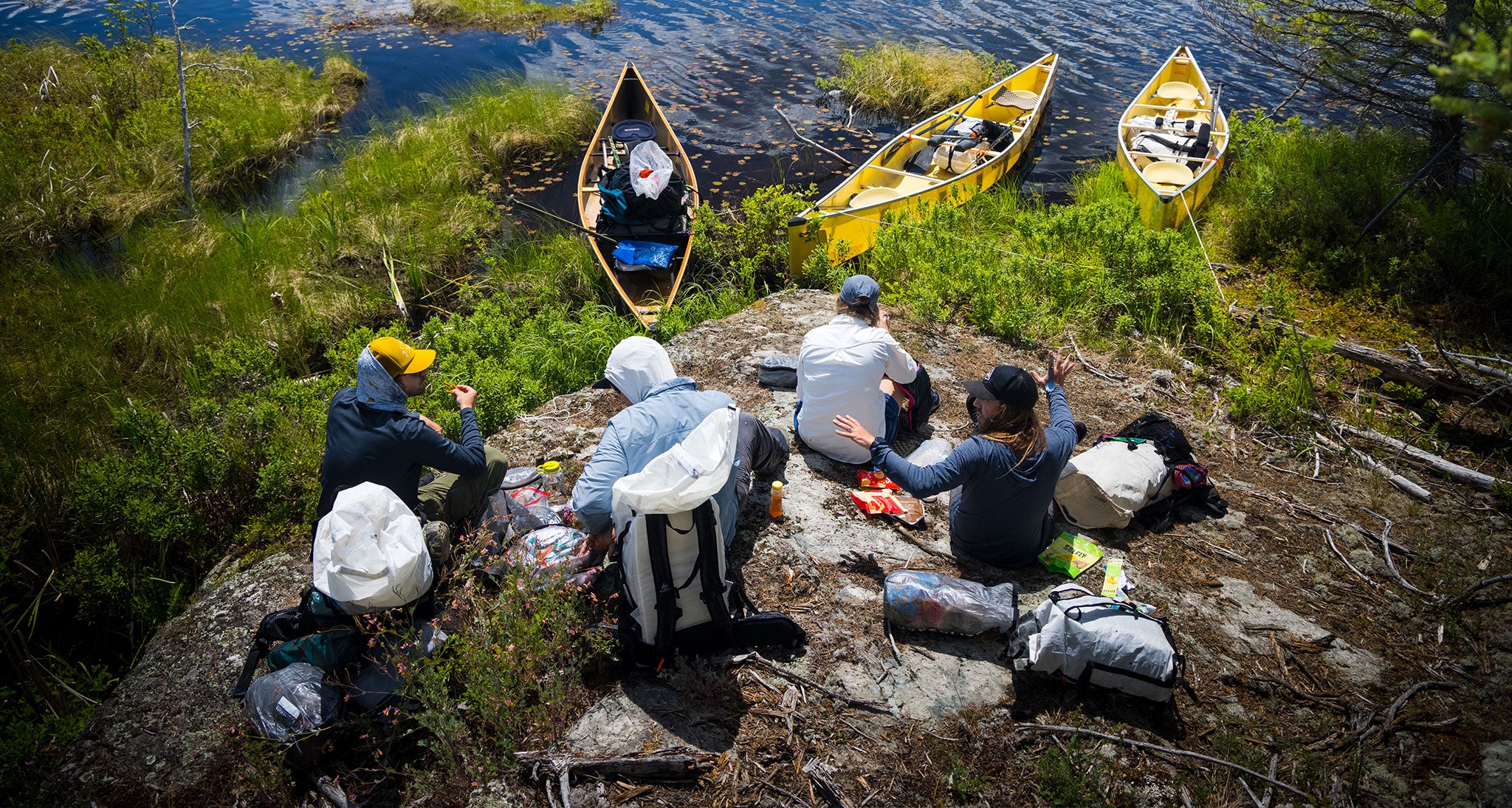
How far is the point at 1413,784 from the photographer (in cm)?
321

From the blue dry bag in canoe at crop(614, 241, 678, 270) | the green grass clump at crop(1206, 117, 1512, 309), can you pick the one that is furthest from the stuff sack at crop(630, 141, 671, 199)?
the green grass clump at crop(1206, 117, 1512, 309)

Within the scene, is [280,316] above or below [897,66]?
Answer: below

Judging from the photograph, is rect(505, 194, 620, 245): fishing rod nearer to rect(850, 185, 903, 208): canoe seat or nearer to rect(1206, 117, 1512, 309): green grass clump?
rect(850, 185, 903, 208): canoe seat

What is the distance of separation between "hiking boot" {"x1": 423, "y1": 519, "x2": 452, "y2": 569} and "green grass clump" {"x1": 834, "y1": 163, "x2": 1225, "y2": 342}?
4.64 m

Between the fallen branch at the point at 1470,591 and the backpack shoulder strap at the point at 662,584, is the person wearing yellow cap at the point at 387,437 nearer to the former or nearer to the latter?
the backpack shoulder strap at the point at 662,584

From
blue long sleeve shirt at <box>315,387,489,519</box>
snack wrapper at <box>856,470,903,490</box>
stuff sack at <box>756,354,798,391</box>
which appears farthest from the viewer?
stuff sack at <box>756,354,798,391</box>

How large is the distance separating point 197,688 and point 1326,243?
34.9ft

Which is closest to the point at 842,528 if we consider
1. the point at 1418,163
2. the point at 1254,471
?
the point at 1254,471

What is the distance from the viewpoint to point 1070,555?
4.39 metres

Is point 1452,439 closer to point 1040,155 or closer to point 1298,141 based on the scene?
Answer: point 1298,141

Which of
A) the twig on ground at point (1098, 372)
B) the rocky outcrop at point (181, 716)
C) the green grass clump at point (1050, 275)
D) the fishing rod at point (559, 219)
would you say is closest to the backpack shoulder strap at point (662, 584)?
the rocky outcrop at point (181, 716)

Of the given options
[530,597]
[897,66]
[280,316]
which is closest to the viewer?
[530,597]

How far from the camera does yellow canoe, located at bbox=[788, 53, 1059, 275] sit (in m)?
8.96

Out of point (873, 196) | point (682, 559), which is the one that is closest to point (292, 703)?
point (682, 559)
